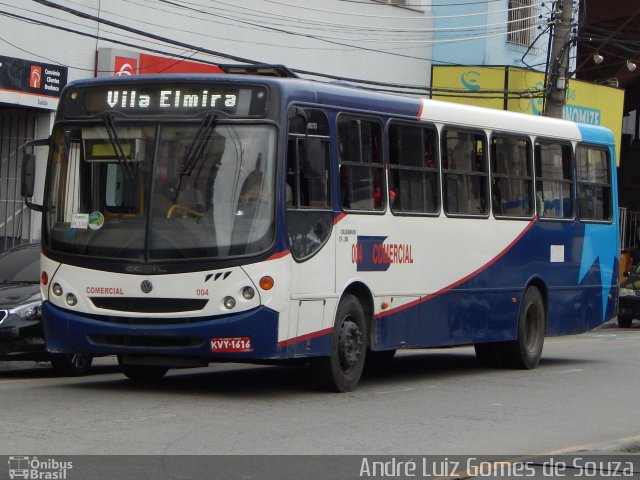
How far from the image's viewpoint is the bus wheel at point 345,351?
1241 centimetres

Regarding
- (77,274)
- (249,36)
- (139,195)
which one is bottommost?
(77,274)

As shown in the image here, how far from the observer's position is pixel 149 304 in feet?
37.9

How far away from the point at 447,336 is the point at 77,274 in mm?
4534

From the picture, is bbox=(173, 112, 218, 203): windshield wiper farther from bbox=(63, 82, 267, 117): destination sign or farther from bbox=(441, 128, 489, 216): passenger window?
bbox=(441, 128, 489, 216): passenger window

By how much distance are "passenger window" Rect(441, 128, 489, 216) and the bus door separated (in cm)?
251

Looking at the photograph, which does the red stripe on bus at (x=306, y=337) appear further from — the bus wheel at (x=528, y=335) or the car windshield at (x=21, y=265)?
the bus wheel at (x=528, y=335)

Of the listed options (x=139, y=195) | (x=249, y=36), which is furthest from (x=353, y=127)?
(x=249, y=36)

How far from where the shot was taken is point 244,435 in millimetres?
9719

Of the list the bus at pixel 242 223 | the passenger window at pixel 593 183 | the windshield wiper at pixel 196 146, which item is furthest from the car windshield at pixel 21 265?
the passenger window at pixel 593 183

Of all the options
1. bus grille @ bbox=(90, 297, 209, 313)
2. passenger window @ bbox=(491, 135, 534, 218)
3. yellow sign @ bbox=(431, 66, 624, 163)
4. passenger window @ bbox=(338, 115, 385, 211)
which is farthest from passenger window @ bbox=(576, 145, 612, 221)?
yellow sign @ bbox=(431, 66, 624, 163)

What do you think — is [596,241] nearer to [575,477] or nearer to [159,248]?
[159,248]

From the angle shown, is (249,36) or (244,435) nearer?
(244,435)

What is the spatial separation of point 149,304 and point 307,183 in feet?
5.98

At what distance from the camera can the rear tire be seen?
2961 centimetres
